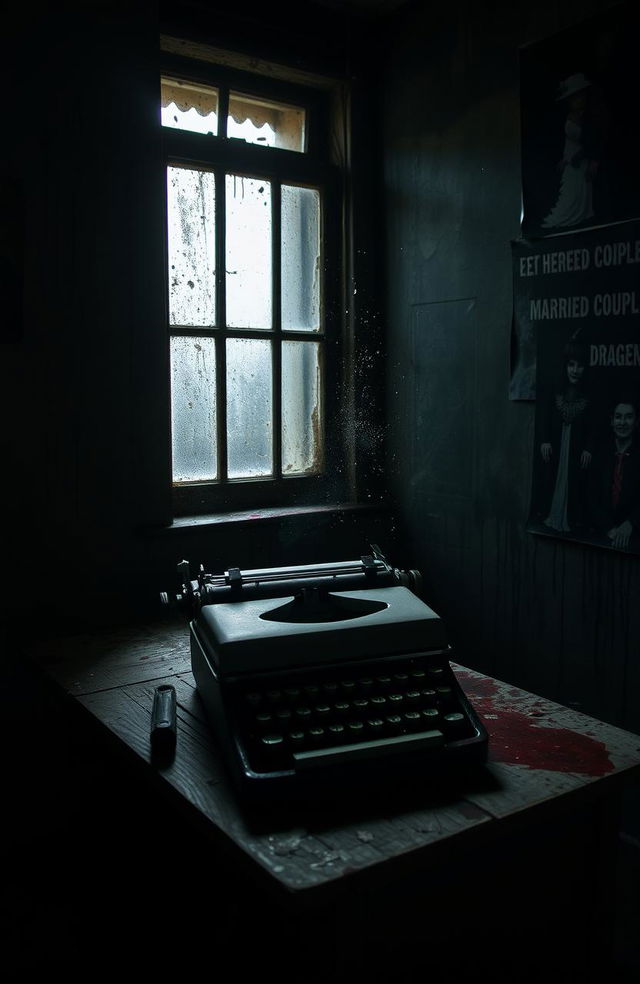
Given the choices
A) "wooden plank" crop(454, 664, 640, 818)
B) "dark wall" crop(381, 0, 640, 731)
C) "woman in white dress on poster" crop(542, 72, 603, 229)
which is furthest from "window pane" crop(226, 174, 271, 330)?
"wooden plank" crop(454, 664, 640, 818)

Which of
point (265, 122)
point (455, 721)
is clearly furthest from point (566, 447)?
point (265, 122)

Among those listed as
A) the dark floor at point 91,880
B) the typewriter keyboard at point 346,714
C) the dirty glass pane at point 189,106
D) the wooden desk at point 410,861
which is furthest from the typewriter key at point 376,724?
the dirty glass pane at point 189,106

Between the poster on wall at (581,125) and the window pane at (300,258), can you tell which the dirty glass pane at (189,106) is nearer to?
the window pane at (300,258)

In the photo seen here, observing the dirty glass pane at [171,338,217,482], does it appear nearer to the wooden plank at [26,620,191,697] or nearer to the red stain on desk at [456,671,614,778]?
the wooden plank at [26,620,191,697]

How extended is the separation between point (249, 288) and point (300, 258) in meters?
0.26

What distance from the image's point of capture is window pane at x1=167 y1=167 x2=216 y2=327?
270 centimetres

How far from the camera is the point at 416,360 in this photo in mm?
2930

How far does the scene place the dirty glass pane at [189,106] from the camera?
2693 millimetres

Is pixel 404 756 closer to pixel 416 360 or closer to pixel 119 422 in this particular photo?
pixel 119 422

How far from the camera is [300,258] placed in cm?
300

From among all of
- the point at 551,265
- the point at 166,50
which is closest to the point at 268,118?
the point at 166,50

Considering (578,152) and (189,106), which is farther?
(189,106)

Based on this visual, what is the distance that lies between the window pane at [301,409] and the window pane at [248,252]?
0.17 metres

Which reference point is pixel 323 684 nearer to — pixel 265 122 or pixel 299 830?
pixel 299 830
